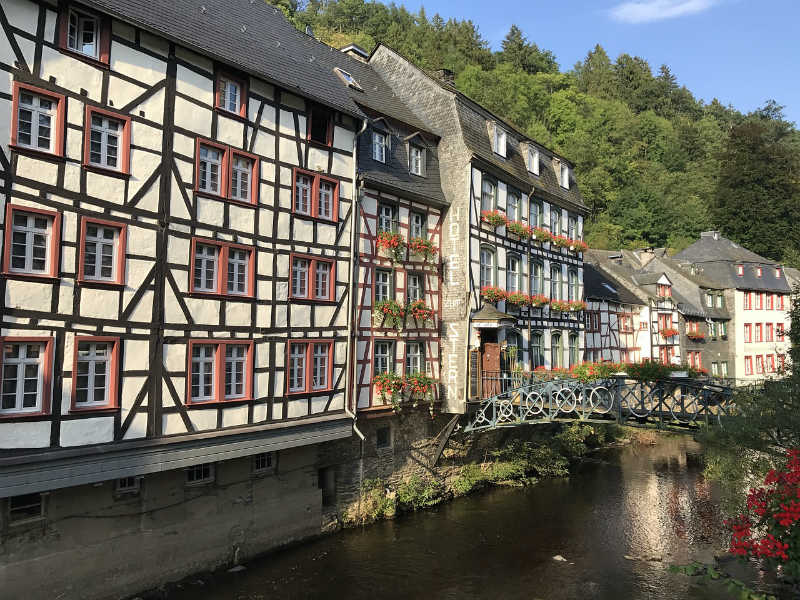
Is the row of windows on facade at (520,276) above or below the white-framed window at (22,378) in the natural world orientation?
above

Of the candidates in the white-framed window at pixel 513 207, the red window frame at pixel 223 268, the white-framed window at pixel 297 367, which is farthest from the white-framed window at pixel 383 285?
the white-framed window at pixel 513 207

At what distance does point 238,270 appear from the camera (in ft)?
44.7

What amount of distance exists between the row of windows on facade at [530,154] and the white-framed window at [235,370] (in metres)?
13.2

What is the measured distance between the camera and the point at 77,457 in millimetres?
10414

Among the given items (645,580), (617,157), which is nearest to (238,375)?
(645,580)

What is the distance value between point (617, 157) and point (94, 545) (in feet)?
190

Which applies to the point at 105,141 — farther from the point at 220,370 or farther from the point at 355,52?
the point at 355,52

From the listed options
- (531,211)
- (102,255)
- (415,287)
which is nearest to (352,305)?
(415,287)

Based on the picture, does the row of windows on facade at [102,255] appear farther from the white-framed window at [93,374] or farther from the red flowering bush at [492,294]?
the red flowering bush at [492,294]

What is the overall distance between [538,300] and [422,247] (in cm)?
657

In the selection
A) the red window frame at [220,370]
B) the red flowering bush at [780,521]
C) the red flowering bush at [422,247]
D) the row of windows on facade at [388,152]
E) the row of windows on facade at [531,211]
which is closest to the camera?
the red flowering bush at [780,521]

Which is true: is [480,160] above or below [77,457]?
above

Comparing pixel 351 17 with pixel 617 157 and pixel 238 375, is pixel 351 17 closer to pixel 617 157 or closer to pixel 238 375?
pixel 617 157

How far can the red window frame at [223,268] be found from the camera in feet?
41.1
